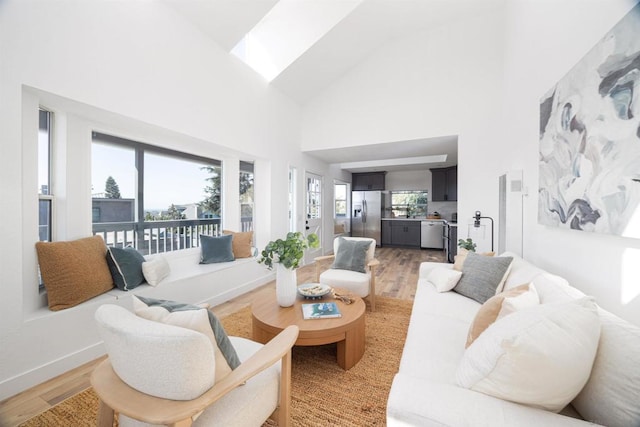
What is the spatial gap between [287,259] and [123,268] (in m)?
1.53

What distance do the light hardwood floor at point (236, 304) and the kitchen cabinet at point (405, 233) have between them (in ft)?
1.18

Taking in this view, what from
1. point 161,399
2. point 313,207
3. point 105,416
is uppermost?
point 313,207

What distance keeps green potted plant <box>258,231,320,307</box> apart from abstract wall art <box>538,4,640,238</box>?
1617 mm

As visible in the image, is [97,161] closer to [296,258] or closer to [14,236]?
[14,236]

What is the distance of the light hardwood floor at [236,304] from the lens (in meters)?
1.53

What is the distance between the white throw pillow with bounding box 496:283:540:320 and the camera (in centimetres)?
117

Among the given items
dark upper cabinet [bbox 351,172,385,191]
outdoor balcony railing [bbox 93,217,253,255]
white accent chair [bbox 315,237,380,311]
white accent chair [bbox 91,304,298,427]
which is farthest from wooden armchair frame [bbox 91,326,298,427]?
dark upper cabinet [bbox 351,172,385,191]

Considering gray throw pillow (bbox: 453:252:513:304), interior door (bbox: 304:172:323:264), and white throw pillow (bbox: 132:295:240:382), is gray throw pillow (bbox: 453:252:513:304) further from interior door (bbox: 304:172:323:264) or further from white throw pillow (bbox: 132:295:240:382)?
interior door (bbox: 304:172:323:264)

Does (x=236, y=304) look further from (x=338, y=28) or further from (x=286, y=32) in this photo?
(x=338, y=28)

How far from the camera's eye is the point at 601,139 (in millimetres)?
1234

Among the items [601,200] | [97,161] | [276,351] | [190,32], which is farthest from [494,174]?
[97,161]

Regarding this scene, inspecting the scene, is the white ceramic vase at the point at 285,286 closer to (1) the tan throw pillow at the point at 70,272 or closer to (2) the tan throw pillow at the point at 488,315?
(2) the tan throw pillow at the point at 488,315

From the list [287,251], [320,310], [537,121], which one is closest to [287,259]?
[287,251]

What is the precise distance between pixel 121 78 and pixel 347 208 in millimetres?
6344
